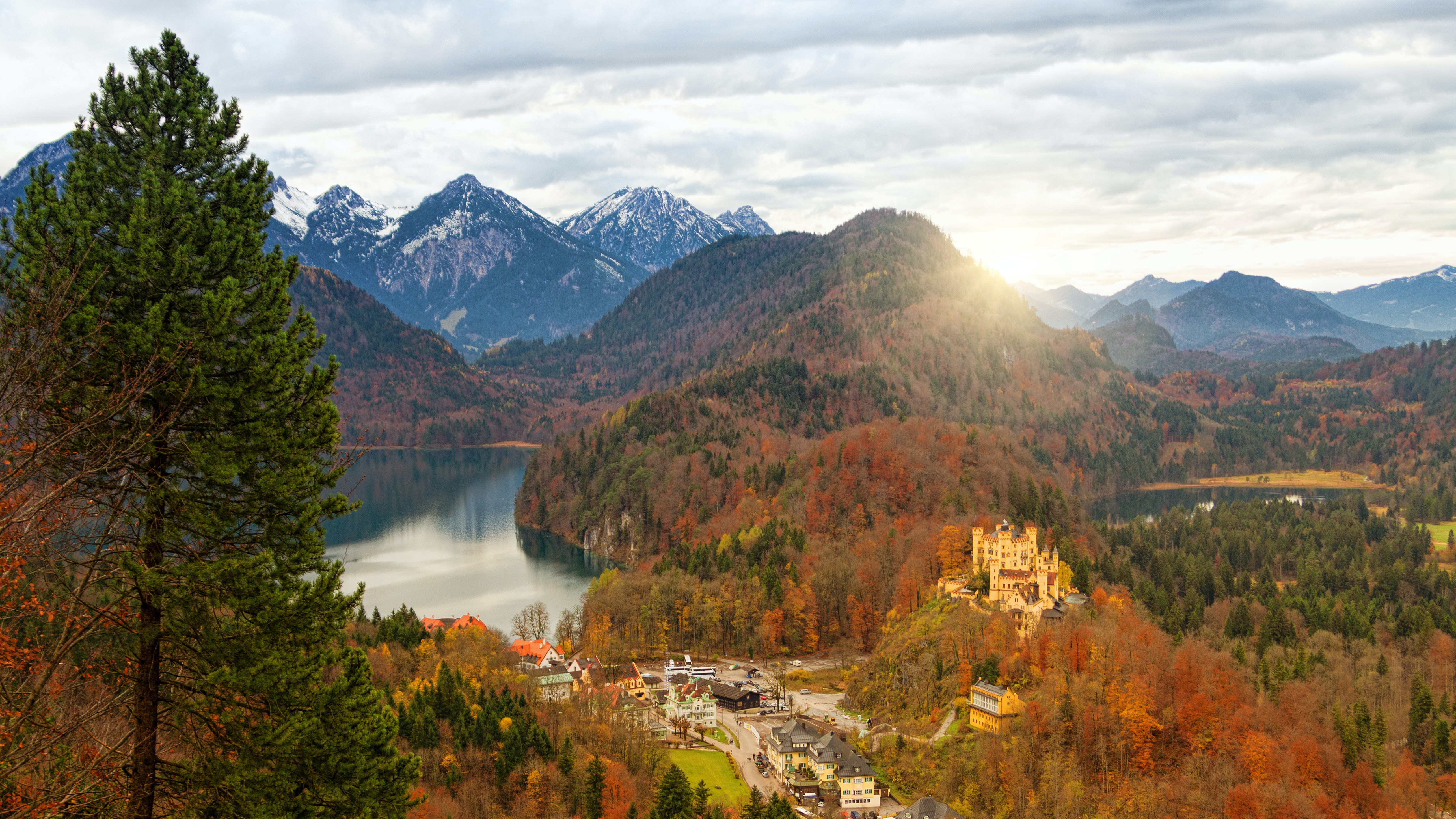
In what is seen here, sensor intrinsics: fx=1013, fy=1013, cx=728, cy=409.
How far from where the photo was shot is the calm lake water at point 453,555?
85.4 meters

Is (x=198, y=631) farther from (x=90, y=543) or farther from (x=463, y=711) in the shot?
(x=463, y=711)

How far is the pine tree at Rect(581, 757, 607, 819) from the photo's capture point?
37.4 meters

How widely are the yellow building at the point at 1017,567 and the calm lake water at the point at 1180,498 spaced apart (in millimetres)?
81753

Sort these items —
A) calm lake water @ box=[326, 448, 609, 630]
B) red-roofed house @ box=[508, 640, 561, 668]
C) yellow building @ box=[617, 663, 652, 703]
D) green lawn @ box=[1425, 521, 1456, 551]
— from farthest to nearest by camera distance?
green lawn @ box=[1425, 521, 1456, 551], calm lake water @ box=[326, 448, 609, 630], red-roofed house @ box=[508, 640, 561, 668], yellow building @ box=[617, 663, 652, 703]

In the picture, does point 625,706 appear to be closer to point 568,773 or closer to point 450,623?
point 568,773

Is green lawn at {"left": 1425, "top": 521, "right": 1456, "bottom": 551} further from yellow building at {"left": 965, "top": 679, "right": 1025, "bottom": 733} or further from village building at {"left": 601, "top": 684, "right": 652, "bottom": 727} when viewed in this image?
village building at {"left": 601, "top": 684, "right": 652, "bottom": 727}

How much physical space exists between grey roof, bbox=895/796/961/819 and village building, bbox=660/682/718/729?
51.1ft

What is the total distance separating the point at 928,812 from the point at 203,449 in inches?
1466

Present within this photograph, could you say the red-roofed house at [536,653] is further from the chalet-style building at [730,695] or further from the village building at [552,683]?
the chalet-style building at [730,695]

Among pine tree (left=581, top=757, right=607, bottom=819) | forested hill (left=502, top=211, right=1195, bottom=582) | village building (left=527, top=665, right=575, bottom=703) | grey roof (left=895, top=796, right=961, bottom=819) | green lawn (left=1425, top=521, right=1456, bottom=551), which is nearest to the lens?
pine tree (left=581, top=757, right=607, bottom=819)

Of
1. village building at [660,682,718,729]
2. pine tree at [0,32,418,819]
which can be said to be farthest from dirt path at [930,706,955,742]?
pine tree at [0,32,418,819]

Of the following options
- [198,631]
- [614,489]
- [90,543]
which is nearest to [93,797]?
[198,631]

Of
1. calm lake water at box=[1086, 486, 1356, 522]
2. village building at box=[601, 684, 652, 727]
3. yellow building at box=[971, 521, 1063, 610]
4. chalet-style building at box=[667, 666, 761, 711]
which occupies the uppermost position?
yellow building at box=[971, 521, 1063, 610]

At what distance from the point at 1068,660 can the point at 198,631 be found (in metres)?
47.8
